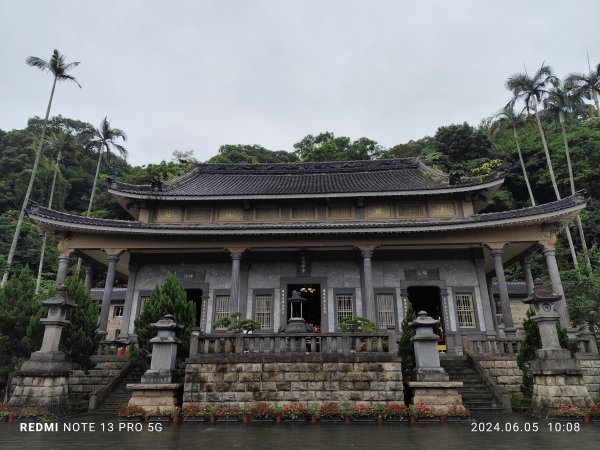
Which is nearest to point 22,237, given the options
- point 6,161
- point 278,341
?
point 6,161

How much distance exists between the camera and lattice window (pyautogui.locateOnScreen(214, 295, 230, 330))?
16320 millimetres

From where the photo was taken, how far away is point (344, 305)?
16312mm

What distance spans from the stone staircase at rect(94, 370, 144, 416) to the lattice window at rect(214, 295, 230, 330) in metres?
4.69

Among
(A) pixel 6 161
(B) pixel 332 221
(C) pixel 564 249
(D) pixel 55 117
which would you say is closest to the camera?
(B) pixel 332 221

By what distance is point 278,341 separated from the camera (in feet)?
33.3

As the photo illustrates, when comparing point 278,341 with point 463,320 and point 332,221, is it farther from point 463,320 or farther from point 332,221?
point 463,320

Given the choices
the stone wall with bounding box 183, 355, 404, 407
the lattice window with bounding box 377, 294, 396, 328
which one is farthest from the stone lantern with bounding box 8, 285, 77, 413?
the lattice window with bounding box 377, 294, 396, 328

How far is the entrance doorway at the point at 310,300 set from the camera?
55.0ft

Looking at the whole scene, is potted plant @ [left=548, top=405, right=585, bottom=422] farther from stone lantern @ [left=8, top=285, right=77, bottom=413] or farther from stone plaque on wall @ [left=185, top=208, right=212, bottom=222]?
stone plaque on wall @ [left=185, top=208, right=212, bottom=222]

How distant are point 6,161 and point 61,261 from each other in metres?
38.8

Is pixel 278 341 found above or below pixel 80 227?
below

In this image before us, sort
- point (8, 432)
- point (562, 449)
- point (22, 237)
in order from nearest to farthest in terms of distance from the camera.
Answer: point (562, 449) → point (8, 432) → point (22, 237)

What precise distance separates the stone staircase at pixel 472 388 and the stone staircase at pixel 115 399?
9728 mm

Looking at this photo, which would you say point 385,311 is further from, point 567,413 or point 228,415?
point 228,415
